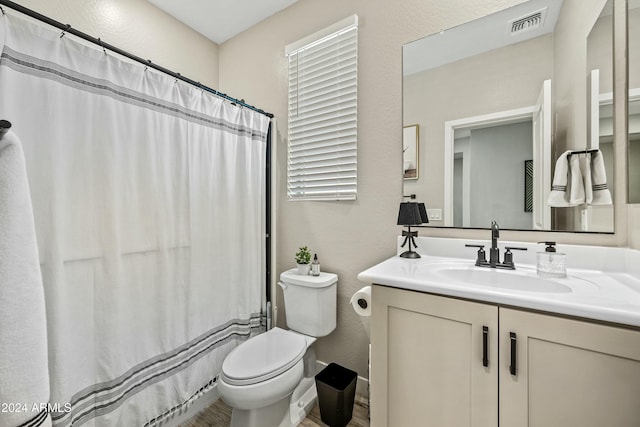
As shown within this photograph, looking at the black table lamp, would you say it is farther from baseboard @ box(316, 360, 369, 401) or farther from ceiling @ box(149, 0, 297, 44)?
ceiling @ box(149, 0, 297, 44)

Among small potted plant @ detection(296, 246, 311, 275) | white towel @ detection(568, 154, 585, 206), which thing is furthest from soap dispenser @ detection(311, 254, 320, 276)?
white towel @ detection(568, 154, 585, 206)

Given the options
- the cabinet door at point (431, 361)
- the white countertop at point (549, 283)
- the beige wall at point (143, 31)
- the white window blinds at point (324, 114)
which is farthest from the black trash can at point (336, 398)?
the beige wall at point (143, 31)

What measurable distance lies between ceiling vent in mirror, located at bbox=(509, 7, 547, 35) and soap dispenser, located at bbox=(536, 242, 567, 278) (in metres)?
1.00

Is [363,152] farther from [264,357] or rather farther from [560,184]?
[264,357]

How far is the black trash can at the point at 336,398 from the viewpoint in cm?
141

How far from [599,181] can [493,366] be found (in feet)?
2.99

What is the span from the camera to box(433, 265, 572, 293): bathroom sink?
100cm

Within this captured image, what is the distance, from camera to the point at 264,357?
1383mm

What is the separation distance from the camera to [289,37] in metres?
2.00

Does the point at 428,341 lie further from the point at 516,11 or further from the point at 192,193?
the point at 516,11

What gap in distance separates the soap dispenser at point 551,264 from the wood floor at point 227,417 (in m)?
1.20

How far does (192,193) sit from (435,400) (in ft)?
4.89

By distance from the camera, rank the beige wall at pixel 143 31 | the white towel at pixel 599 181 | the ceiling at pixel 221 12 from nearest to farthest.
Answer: the white towel at pixel 599 181, the beige wall at pixel 143 31, the ceiling at pixel 221 12

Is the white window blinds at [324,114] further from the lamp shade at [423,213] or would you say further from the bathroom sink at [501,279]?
the bathroom sink at [501,279]
